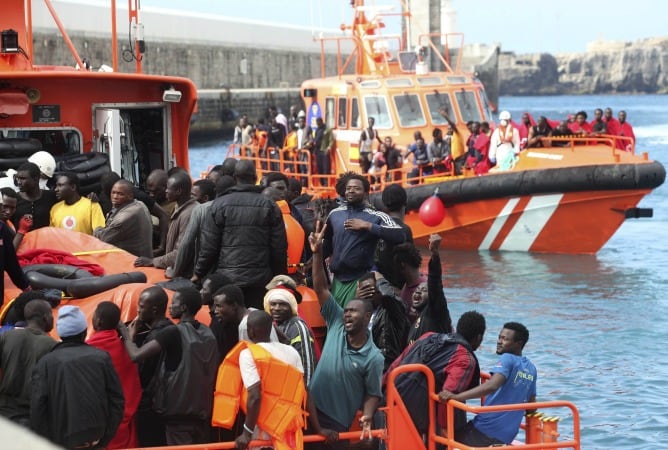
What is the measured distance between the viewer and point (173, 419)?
6.00m

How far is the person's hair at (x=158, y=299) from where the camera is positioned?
605 centimetres

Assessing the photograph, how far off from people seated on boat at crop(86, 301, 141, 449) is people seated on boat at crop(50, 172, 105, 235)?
2285mm

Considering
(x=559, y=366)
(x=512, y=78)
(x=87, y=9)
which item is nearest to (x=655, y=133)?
Result: (x=87, y=9)

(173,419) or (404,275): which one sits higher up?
(404,275)

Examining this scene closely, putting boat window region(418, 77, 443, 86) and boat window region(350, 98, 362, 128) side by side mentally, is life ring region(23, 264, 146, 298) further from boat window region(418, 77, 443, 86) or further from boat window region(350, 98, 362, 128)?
boat window region(418, 77, 443, 86)

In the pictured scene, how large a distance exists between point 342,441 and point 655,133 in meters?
60.1

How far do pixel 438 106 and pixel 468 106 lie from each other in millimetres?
679

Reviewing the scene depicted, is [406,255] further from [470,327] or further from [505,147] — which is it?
[505,147]

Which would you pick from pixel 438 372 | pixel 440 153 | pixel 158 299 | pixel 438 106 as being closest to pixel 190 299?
pixel 158 299

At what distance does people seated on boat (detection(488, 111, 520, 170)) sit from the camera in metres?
18.4

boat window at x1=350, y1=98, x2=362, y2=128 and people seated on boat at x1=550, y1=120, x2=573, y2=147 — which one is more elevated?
boat window at x1=350, y1=98, x2=362, y2=128

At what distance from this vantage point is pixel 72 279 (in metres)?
6.95

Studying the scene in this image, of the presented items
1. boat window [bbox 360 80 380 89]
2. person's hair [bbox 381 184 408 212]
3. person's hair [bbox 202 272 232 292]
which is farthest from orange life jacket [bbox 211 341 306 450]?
boat window [bbox 360 80 380 89]

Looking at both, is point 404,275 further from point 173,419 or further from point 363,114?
point 363,114
